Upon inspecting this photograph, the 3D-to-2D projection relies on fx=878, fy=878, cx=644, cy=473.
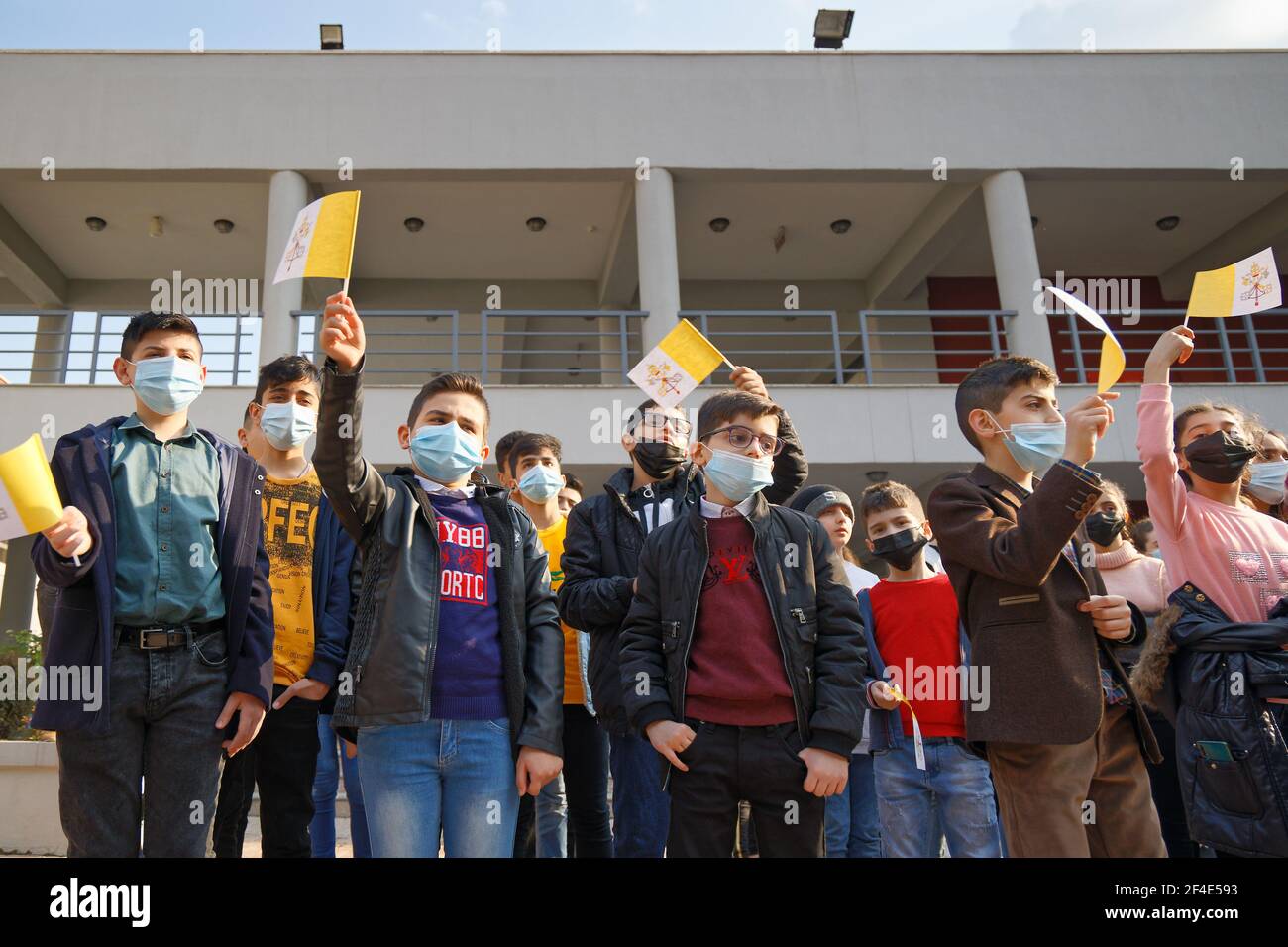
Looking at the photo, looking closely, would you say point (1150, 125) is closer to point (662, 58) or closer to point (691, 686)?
point (662, 58)

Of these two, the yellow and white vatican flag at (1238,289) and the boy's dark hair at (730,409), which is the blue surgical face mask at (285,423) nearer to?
the boy's dark hair at (730,409)

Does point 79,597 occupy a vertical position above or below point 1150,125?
below

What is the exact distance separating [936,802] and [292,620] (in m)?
2.34

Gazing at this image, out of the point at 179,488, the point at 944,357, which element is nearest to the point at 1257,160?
the point at 944,357

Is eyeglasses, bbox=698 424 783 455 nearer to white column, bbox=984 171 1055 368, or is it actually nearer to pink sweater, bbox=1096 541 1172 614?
pink sweater, bbox=1096 541 1172 614

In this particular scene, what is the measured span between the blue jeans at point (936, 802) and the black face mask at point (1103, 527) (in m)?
1.30

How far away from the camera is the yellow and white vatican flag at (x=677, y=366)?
129 inches

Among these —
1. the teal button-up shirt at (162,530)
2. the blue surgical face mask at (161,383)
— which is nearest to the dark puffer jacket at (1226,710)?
the teal button-up shirt at (162,530)

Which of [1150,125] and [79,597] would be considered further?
Result: [1150,125]

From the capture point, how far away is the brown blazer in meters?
2.29

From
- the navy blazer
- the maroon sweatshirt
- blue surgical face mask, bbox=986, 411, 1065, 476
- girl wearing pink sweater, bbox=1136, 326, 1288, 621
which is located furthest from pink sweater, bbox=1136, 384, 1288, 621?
the navy blazer

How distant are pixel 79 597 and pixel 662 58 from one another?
9.93 meters

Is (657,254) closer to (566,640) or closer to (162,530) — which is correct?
(566,640)
